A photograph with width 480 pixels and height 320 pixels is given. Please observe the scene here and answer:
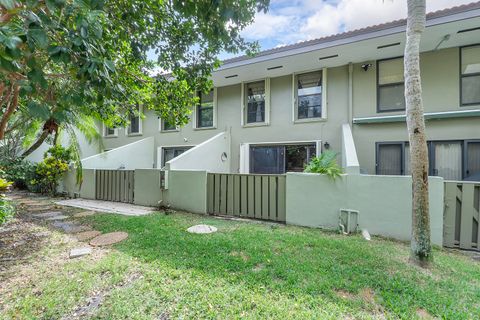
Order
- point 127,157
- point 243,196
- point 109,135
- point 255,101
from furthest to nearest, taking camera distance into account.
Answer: point 109,135
point 127,157
point 255,101
point 243,196

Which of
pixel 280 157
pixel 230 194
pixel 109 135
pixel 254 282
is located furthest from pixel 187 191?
pixel 109 135

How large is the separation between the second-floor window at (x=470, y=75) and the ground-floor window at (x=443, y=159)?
1364 millimetres

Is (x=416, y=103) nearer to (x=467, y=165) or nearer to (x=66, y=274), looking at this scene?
(x=467, y=165)

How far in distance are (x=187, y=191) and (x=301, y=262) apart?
4767 millimetres

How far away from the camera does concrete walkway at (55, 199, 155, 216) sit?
7.75 metres

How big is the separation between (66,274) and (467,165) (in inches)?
404

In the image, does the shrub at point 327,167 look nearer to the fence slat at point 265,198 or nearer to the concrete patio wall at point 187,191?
the fence slat at point 265,198

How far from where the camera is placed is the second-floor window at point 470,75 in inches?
290

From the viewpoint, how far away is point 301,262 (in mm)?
4023

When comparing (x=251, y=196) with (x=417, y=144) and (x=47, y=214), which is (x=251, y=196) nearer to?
(x=417, y=144)

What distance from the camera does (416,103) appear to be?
390 centimetres

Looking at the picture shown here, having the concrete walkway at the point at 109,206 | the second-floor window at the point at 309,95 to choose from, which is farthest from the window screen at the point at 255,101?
the concrete walkway at the point at 109,206

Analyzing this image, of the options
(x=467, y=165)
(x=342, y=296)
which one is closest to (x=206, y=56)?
(x=342, y=296)

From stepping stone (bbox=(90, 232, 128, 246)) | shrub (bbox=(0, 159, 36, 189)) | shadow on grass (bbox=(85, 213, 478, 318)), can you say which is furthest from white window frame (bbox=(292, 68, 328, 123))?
shrub (bbox=(0, 159, 36, 189))
